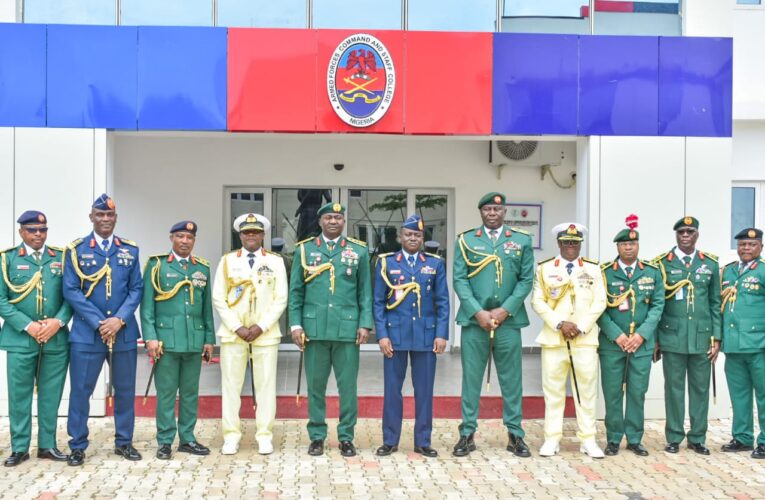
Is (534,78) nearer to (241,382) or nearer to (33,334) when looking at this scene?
(241,382)

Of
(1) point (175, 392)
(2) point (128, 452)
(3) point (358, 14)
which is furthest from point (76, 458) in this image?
(3) point (358, 14)

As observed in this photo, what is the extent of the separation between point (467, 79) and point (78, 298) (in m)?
3.58

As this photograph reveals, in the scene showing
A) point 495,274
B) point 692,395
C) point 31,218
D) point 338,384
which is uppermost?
point 31,218

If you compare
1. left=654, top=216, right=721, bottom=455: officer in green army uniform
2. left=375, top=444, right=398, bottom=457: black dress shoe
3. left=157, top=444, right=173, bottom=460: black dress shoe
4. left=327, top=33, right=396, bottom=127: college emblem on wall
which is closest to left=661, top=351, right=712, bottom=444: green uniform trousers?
left=654, top=216, right=721, bottom=455: officer in green army uniform

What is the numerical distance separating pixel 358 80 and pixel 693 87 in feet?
9.32

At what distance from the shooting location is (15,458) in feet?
18.2

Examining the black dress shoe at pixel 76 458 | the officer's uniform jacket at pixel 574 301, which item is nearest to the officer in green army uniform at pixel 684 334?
the officer's uniform jacket at pixel 574 301

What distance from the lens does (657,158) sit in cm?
716

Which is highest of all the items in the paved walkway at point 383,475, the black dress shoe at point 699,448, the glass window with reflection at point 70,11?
the glass window with reflection at point 70,11

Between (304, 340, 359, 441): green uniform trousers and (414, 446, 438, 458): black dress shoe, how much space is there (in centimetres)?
49

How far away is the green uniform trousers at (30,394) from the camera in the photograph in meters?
5.61

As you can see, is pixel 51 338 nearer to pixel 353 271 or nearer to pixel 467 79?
pixel 353 271

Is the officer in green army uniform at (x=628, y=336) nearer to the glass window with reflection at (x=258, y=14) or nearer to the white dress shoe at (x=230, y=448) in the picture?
the white dress shoe at (x=230, y=448)

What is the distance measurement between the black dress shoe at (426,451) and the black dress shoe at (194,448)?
4.83 ft
